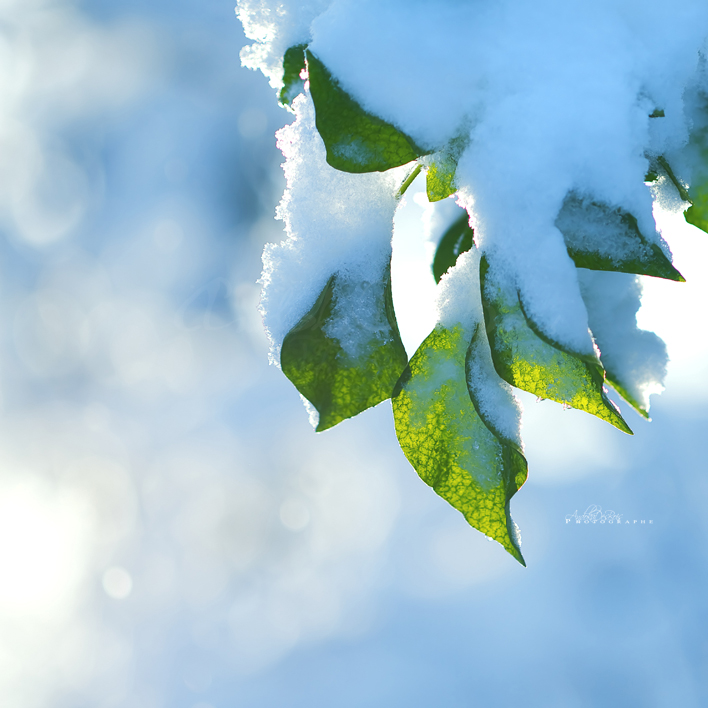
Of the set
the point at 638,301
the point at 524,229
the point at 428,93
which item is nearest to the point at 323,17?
the point at 428,93

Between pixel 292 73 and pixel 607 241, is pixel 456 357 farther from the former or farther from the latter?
pixel 292 73

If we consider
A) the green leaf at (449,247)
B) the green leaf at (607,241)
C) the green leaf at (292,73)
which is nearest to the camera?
the green leaf at (607,241)

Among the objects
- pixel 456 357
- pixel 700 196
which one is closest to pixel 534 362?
pixel 456 357

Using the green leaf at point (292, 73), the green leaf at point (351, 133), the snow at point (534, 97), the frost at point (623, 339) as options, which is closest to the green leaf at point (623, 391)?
the frost at point (623, 339)

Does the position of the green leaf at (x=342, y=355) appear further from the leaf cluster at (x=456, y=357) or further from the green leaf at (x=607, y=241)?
the green leaf at (x=607, y=241)

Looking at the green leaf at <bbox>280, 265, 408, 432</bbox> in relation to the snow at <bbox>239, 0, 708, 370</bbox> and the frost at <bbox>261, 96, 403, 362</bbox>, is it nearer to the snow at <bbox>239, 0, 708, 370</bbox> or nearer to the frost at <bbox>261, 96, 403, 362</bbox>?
the frost at <bbox>261, 96, 403, 362</bbox>
